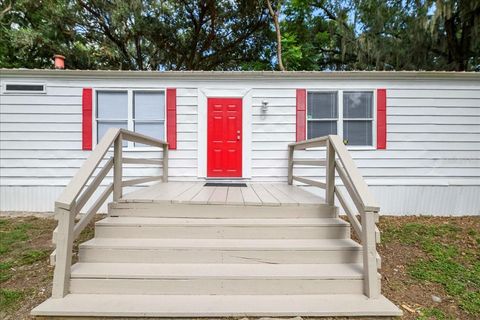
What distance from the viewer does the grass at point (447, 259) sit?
2.75 m

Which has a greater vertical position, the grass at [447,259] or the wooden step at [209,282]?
the wooden step at [209,282]

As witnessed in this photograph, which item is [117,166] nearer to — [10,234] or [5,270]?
[5,270]

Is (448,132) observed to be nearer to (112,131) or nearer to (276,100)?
(276,100)

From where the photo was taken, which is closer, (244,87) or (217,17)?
(244,87)

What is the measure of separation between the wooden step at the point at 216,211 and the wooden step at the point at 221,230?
0.18m

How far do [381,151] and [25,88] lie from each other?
7.32 metres

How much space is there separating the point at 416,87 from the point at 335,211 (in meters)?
4.22

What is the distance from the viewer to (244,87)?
18.8 feet

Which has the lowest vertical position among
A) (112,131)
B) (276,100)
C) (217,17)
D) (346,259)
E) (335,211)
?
(346,259)

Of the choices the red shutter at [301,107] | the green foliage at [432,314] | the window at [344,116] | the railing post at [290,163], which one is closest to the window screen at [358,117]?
the window at [344,116]

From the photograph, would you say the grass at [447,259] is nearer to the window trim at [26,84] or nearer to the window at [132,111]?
the window at [132,111]

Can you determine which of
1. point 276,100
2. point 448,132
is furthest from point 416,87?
point 276,100

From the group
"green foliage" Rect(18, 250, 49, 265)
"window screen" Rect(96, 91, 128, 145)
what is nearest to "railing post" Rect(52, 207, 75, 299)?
"green foliage" Rect(18, 250, 49, 265)

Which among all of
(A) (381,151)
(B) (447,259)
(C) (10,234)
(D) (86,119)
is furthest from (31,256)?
(A) (381,151)
